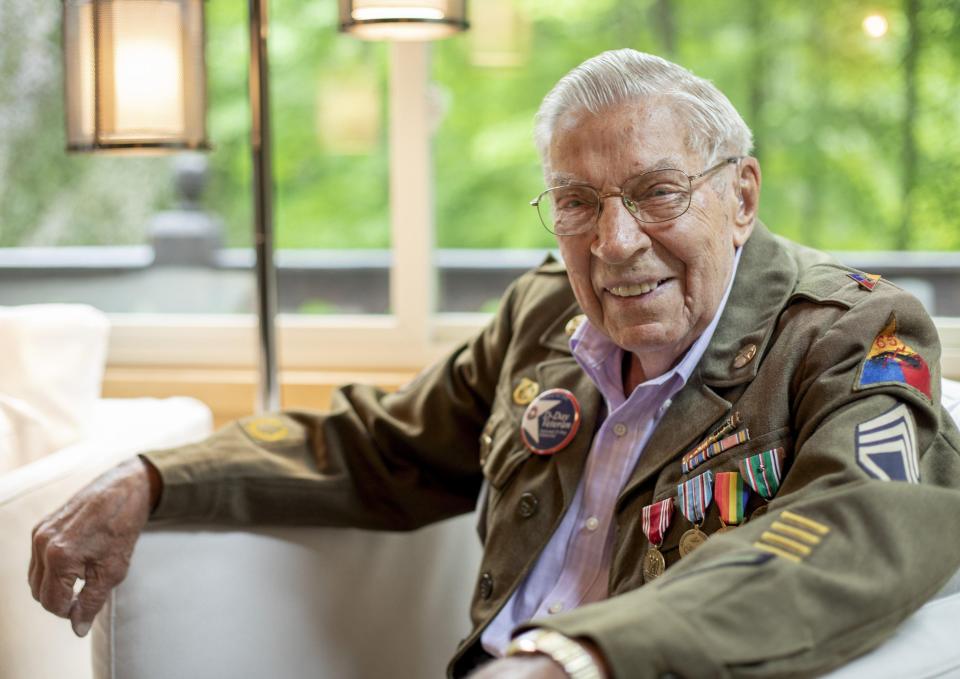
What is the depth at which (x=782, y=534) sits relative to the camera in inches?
42.1

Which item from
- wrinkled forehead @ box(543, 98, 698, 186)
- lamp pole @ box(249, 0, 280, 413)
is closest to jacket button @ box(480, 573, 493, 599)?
wrinkled forehead @ box(543, 98, 698, 186)

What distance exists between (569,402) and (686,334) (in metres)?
0.22

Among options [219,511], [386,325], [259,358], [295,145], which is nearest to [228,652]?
[219,511]

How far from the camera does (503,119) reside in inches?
106

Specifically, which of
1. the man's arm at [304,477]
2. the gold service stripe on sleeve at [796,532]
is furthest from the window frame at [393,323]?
the gold service stripe on sleeve at [796,532]

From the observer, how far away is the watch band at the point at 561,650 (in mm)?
948

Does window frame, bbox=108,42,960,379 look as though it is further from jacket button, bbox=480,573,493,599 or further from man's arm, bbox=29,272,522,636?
jacket button, bbox=480,573,493,599

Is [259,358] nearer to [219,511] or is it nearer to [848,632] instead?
[219,511]

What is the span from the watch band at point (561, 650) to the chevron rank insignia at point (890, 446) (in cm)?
36

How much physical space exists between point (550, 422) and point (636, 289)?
0.25 metres

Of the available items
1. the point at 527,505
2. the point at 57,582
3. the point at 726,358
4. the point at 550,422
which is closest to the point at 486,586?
the point at 527,505

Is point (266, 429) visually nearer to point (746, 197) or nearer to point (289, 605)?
point (289, 605)

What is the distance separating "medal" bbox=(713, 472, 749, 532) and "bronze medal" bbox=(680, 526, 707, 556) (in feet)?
0.09

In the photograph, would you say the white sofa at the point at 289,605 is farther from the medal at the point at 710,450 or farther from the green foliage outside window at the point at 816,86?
the green foliage outside window at the point at 816,86
